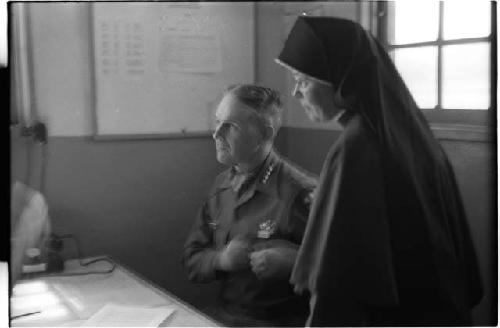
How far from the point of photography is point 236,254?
1320 mm

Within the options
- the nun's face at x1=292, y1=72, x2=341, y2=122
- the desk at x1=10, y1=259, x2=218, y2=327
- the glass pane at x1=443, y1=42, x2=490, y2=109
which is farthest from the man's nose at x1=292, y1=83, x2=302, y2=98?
the desk at x1=10, y1=259, x2=218, y2=327

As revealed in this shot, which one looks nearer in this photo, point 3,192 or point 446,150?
point 446,150

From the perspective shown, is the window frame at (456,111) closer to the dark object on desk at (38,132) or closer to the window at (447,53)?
the window at (447,53)

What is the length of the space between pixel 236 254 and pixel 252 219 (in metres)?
0.09

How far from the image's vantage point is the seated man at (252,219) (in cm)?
129

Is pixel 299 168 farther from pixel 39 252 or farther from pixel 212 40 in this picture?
pixel 39 252

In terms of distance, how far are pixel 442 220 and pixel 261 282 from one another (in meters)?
0.42

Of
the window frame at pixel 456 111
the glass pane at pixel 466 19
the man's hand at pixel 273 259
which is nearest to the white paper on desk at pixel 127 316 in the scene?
the man's hand at pixel 273 259

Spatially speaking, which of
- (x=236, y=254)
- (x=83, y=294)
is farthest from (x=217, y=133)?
(x=83, y=294)

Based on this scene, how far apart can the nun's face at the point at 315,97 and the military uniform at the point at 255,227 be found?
0.13m

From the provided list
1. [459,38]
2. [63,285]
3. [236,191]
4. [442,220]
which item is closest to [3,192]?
[63,285]

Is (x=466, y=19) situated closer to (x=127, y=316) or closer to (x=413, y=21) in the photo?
(x=413, y=21)

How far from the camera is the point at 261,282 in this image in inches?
51.6

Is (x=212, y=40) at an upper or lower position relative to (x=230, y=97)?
upper
